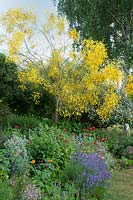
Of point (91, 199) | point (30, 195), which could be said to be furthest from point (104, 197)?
point (30, 195)

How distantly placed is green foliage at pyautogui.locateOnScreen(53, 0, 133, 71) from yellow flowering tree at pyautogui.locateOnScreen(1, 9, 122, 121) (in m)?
4.34

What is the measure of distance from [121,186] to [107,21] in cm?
1263

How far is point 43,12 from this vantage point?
13.5 metres

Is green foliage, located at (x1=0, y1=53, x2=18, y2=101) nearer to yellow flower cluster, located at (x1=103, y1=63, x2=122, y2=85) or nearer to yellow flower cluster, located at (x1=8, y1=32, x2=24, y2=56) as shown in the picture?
yellow flower cluster, located at (x1=8, y1=32, x2=24, y2=56)

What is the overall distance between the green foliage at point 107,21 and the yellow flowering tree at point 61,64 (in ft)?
14.2

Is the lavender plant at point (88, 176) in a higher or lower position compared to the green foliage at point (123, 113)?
lower

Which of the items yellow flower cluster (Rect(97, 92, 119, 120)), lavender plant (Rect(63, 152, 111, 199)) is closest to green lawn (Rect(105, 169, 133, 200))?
lavender plant (Rect(63, 152, 111, 199))

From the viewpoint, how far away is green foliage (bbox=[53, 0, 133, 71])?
17.8 m

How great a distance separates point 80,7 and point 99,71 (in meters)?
6.50

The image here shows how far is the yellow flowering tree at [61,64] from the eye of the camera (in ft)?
41.8

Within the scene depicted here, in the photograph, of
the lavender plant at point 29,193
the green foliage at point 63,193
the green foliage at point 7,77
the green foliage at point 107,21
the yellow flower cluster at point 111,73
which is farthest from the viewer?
the green foliage at point 107,21

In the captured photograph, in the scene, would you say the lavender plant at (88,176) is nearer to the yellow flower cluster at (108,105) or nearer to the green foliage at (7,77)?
the yellow flower cluster at (108,105)

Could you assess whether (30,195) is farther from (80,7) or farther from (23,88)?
(80,7)

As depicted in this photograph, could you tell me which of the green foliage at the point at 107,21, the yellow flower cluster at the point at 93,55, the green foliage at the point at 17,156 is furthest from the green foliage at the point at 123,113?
the green foliage at the point at 17,156
